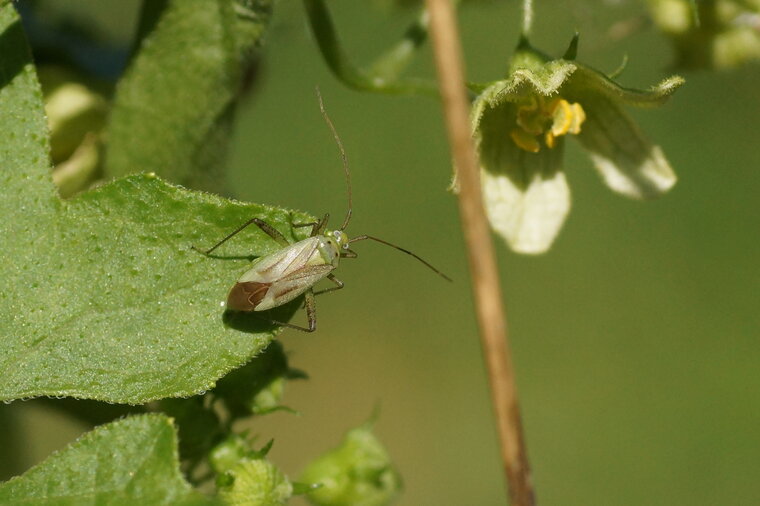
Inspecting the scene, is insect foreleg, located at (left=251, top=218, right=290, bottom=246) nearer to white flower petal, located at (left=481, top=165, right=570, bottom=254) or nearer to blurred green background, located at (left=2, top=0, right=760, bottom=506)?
white flower petal, located at (left=481, top=165, right=570, bottom=254)

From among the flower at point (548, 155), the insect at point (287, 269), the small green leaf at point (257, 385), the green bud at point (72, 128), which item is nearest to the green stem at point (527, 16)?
the flower at point (548, 155)

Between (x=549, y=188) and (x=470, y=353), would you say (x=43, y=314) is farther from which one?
(x=470, y=353)

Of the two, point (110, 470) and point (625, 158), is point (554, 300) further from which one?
point (110, 470)

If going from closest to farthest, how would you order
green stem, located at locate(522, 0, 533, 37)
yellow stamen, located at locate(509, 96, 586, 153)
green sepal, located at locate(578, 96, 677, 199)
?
green stem, located at locate(522, 0, 533, 37) → yellow stamen, located at locate(509, 96, 586, 153) → green sepal, located at locate(578, 96, 677, 199)

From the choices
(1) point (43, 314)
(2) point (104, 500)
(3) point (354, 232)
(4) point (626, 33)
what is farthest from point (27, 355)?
(3) point (354, 232)

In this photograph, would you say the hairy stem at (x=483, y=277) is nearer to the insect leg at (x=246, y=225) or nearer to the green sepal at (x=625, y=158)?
the insect leg at (x=246, y=225)

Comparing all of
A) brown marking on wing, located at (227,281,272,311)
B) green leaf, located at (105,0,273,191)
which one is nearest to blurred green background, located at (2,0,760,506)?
green leaf, located at (105,0,273,191)
